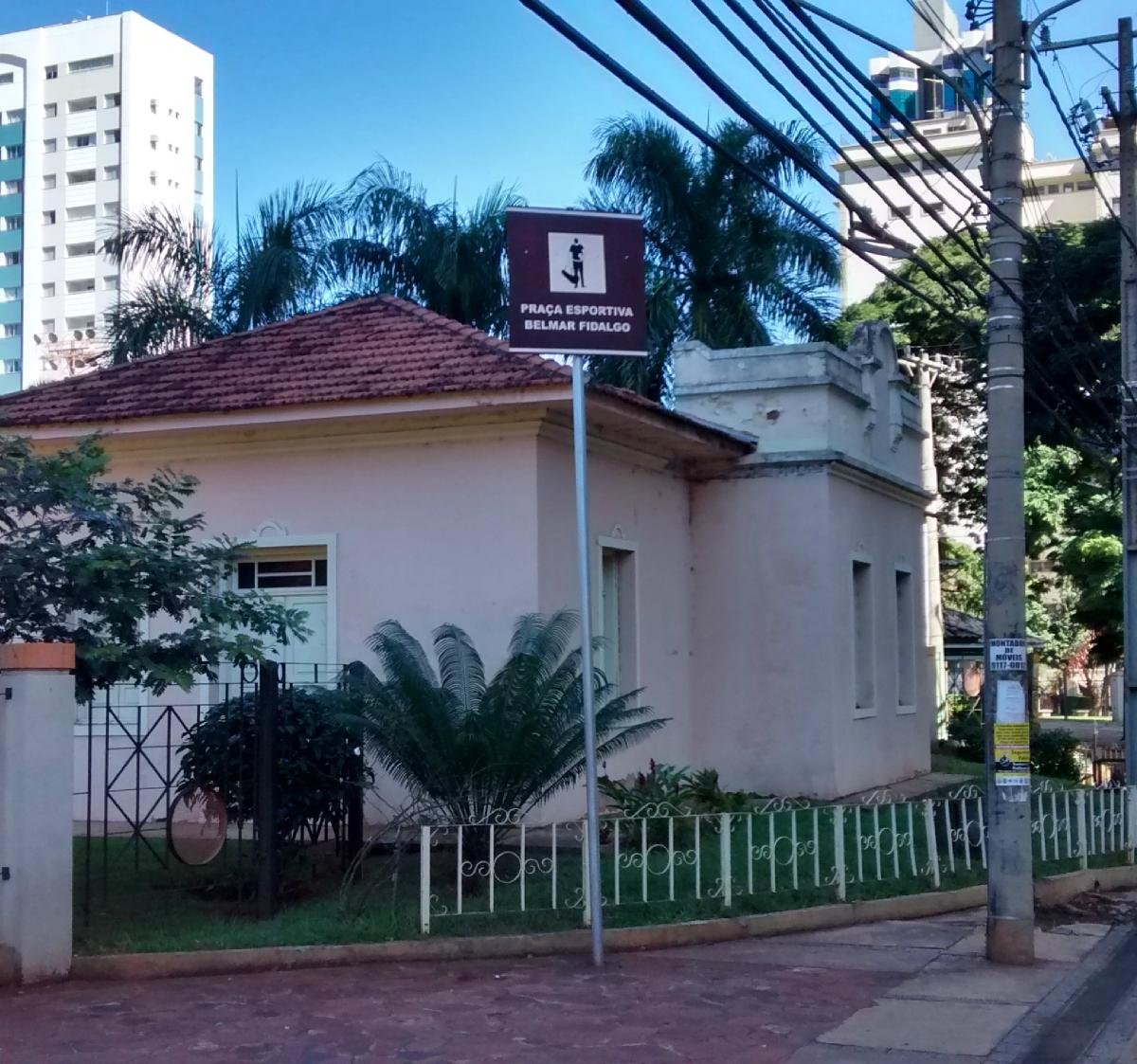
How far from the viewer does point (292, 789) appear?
10211mm

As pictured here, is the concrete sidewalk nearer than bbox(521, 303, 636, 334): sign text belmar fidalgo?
Yes

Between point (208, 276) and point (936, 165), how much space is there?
773 inches

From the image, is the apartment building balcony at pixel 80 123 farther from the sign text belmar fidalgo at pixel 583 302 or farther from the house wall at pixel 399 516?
the sign text belmar fidalgo at pixel 583 302

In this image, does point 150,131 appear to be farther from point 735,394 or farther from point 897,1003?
point 897,1003

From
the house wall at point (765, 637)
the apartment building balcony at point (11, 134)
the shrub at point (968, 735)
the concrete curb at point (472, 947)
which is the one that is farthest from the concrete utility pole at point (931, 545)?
the apartment building balcony at point (11, 134)

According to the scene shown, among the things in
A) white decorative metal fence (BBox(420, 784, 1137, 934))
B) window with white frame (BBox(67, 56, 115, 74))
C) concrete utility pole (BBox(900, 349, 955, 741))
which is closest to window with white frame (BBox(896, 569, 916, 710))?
concrete utility pole (BBox(900, 349, 955, 741))

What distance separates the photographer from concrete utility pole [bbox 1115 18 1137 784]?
17656mm

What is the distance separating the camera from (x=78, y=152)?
77375 mm

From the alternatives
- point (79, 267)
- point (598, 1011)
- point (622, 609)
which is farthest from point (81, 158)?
point (598, 1011)

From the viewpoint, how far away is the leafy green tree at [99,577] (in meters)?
9.24

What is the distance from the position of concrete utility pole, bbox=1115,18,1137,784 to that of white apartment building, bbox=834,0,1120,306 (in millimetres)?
1004

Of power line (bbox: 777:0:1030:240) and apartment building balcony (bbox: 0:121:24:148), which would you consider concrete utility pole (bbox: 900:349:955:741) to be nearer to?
power line (bbox: 777:0:1030:240)

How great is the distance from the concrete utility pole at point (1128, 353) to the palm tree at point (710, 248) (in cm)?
965

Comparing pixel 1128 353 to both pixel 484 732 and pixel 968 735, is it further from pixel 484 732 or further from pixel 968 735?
pixel 484 732
